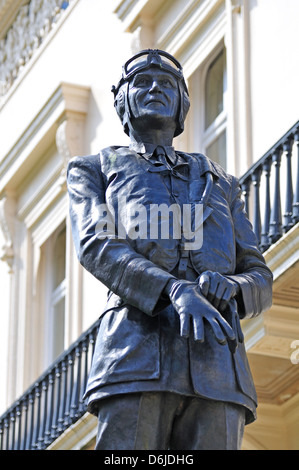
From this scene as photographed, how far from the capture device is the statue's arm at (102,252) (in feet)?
16.4

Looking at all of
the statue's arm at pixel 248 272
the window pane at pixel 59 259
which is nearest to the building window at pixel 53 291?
the window pane at pixel 59 259

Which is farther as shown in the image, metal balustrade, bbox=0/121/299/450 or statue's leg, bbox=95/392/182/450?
metal balustrade, bbox=0/121/299/450

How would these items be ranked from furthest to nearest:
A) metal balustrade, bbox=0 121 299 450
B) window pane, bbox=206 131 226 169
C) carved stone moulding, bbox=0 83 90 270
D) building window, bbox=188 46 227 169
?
carved stone moulding, bbox=0 83 90 270
building window, bbox=188 46 227 169
window pane, bbox=206 131 226 169
metal balustrade, bbox=0 121 299 450

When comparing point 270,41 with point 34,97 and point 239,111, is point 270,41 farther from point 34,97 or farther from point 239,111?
point 34,97

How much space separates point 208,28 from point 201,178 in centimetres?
1086

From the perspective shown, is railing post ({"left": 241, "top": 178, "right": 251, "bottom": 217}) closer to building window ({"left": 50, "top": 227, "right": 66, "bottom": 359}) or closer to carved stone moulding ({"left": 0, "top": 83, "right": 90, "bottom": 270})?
carved stone moulding ({"left": 0, "top": 83, "right": 90, "bottom": 270})

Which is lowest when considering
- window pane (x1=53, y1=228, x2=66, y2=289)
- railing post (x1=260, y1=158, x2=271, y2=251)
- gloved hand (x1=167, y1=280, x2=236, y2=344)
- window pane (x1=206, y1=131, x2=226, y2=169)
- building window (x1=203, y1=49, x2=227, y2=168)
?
gloved hand (x1=167, y1=280, x2=236, y2=344)

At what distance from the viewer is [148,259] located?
514cm

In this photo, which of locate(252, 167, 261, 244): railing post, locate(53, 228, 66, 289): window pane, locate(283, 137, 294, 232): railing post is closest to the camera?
locate(283, 137, 294, 232): railing post

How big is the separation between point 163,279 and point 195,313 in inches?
7.9

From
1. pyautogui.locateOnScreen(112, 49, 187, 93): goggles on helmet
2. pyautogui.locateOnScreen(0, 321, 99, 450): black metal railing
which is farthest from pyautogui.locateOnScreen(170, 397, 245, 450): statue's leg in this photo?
pyautogui.locateOnScreen(0, 321, 99, 450): black metal railing

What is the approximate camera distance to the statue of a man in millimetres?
4895

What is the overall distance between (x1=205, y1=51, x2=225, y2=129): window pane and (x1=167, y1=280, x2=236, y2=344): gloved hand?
36.6ft

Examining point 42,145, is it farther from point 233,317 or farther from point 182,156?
point 233,317
